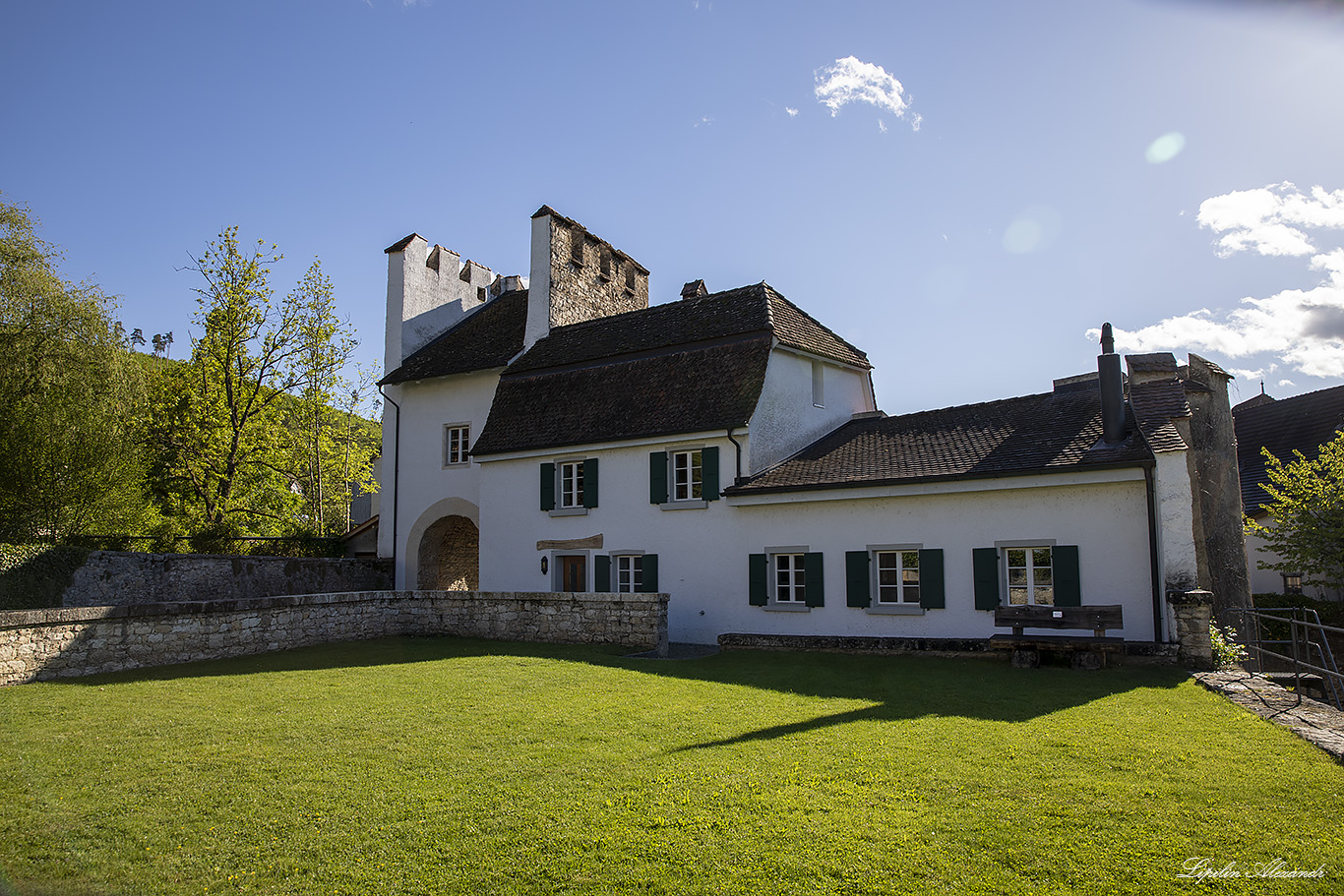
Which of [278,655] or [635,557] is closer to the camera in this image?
[278,655]

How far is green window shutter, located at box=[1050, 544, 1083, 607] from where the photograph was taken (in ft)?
43.9

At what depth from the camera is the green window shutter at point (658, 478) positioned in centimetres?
1841

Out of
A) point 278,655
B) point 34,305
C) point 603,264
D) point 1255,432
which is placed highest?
point 603,264

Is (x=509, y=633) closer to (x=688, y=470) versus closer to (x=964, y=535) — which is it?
(x=688, y=470)

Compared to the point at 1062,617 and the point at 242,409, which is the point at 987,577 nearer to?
the point at 1062,617

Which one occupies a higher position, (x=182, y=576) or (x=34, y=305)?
(x=34, y=305)

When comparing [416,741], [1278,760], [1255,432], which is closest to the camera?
[1278,760]

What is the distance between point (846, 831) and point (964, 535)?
33.7 ft

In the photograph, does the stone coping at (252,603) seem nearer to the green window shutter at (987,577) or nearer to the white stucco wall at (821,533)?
the white stucco wall at (821,533)

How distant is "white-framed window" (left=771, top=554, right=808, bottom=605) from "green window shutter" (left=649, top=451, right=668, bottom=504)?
3032 millimetres

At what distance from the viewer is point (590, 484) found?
64.2 feet

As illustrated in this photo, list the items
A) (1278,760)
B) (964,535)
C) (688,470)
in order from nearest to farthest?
(1278,760), (964,535), (688,470)

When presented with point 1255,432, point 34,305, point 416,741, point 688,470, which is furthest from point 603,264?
point 1255,432

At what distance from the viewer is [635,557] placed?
748 inches
